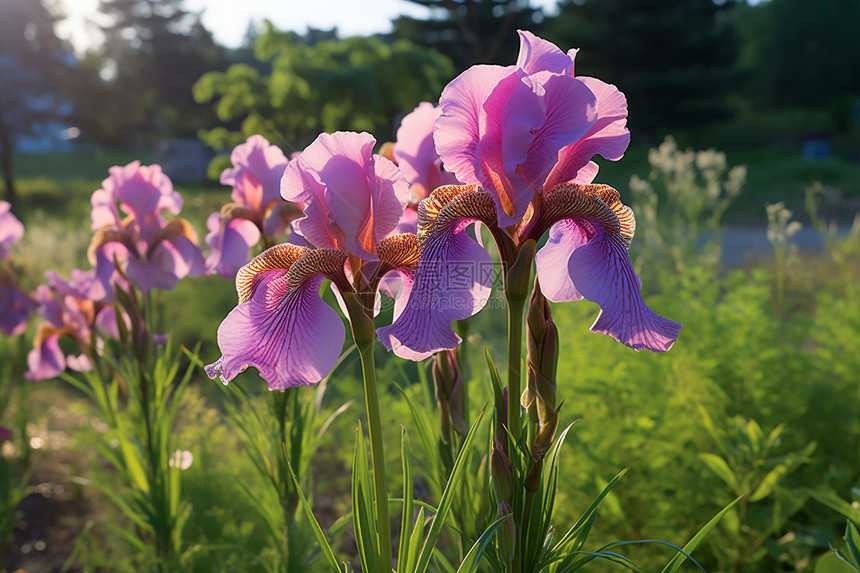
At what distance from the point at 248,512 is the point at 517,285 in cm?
223

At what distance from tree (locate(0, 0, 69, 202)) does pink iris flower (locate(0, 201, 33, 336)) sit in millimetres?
23662

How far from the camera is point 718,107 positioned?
75.4 ft

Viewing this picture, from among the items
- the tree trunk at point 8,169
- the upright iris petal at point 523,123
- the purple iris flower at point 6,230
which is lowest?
the tree trunk at point 8,169

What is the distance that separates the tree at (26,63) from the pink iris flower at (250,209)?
25.4 meters

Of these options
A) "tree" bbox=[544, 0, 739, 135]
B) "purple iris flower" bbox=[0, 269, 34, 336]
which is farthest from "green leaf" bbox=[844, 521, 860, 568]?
"tree" bbox=[544, 0, 739, 135]

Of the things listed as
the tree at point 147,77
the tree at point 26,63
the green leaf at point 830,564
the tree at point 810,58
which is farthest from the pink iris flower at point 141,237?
the tree at point 810,58

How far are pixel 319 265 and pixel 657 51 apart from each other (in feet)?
81.0

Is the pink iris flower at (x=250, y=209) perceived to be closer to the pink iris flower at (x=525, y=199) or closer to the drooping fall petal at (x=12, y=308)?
the pink iris flower at (x=525, y=199)

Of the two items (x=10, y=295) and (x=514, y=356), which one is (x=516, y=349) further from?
(x=10, y=295)

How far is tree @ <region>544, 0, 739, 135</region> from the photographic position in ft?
69.8

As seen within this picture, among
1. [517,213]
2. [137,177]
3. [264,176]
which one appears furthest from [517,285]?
[137,177]

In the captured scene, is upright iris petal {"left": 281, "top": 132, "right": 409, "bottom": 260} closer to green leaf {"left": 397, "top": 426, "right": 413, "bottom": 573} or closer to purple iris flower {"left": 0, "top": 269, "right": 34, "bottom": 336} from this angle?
green leaf {"left": 397, "top": 426, "right": 413, "bottom": 573}

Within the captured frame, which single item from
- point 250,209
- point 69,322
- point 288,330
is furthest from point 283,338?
point 69,322

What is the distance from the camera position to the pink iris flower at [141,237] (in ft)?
6.33
